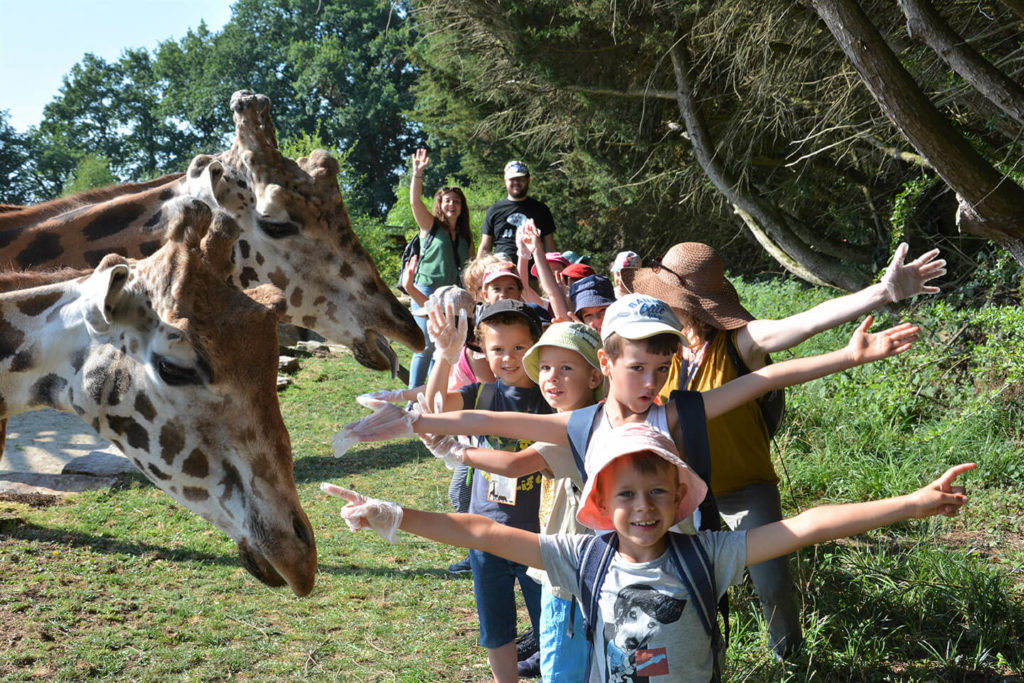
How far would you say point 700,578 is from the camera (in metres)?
2.37

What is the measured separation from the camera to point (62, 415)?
9.73 metres

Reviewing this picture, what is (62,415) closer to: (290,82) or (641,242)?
(641,242)

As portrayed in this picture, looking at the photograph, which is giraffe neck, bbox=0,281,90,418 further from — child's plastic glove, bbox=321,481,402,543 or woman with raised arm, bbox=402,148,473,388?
woman with raised arm, bbox=402,148,473,388

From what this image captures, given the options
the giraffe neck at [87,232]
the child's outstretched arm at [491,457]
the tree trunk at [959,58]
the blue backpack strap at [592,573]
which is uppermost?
the tree trunk at [959,58]

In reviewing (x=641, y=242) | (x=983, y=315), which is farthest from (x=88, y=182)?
(x=983, y=315)

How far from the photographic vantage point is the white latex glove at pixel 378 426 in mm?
2736

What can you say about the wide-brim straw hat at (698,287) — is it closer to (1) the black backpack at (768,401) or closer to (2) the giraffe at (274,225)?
(1) the black backpack at (768,401)

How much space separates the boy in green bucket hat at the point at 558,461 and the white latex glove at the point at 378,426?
0.80 feet

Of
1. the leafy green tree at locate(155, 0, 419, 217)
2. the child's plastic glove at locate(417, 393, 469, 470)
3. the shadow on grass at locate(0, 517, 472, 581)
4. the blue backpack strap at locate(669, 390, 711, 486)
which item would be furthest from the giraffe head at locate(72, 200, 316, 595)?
the leafy green tree at locate(155, 0, 419, 217)

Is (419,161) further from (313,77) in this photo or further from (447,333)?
(313,77)

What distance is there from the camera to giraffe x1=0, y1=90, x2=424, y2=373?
400cm

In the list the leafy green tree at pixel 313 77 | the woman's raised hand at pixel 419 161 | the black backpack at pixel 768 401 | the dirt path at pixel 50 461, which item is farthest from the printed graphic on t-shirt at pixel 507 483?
the leafy green tree at pixel 313 77

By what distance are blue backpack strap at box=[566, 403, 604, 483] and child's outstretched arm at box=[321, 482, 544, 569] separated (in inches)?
15.6

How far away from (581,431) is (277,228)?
2.21 metres
